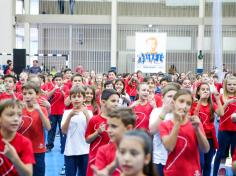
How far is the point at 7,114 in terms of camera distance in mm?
3537

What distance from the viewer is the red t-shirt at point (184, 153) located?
3.87 meters

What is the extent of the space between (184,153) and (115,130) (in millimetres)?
861

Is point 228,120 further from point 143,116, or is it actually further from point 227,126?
point 143,116

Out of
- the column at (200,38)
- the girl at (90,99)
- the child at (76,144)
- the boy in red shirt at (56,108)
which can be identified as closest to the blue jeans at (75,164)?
the child at (76,144)

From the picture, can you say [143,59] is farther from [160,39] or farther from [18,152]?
[18,152]

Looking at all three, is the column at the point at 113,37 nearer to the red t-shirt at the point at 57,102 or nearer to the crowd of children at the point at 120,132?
the red t-shirt at the point at 57,102

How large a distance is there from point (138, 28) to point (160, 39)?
6314 mm

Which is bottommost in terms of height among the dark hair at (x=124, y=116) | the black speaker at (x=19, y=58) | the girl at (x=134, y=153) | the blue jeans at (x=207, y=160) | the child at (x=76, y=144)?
the blue jeans at (x=207, y=160)

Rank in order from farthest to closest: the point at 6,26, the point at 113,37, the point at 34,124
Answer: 1. the point at 113,37
2. the point at 6,26
3. the point at 34,124

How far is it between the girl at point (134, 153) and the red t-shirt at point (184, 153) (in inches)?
45.5

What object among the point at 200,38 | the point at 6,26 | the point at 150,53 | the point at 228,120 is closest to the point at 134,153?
the point at 228,120

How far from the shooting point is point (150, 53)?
16.2 metres

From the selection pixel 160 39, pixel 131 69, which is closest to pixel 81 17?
pixel 131 69

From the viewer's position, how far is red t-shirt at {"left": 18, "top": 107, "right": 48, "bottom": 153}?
16.7ft
